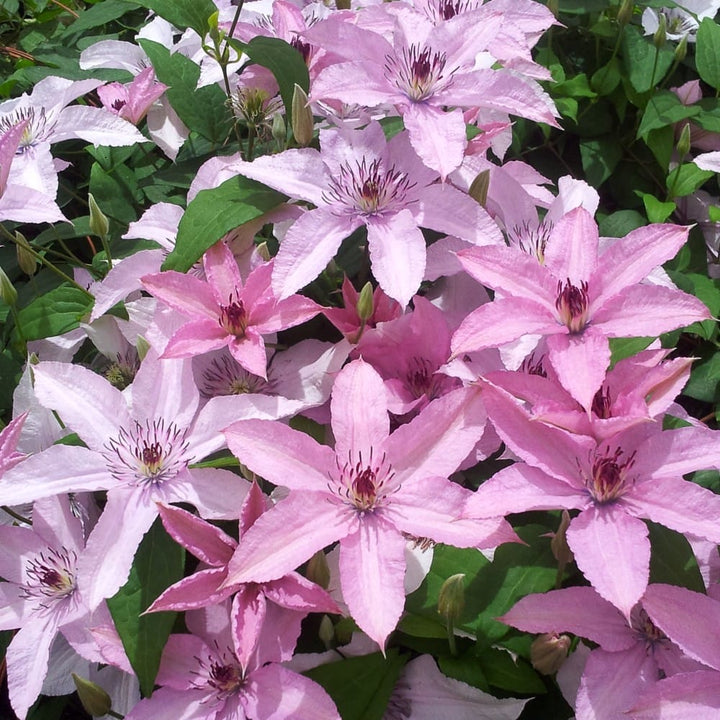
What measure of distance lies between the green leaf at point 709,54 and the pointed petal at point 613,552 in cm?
78

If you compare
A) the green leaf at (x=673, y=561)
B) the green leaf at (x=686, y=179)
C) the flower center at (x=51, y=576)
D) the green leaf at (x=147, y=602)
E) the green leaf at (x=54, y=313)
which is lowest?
the flower center at (x=51, y=576)

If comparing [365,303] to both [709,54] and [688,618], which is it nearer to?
[688,618]

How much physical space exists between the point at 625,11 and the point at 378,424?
2.50 ft

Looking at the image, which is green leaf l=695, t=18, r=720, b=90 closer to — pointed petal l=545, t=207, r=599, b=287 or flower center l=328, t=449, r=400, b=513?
pointed petal l=545, t=207, r=599, b=287

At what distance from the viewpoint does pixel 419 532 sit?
638 mm

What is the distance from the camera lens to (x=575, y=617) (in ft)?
2.11

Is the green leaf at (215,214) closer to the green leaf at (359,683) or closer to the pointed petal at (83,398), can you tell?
the pointed petal at (83,398)

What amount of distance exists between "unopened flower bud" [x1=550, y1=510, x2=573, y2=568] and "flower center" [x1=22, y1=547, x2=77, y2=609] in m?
0.44

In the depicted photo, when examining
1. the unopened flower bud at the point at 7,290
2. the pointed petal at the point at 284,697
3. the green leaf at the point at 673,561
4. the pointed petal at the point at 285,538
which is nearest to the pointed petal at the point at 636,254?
the green leaf at the point at 673,561

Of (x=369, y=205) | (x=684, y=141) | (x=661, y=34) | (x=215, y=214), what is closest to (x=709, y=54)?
(x=661, y=34)

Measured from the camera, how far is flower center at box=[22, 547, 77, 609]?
742mm

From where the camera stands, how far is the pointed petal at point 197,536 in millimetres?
633

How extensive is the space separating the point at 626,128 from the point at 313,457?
0.84m

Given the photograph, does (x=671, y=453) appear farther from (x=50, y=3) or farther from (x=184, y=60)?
(x=50, y=3)
